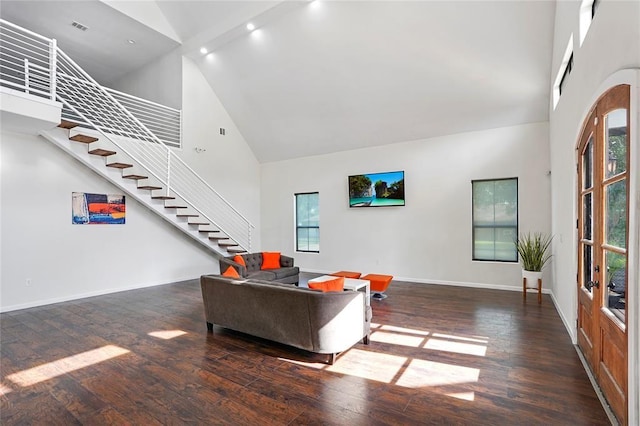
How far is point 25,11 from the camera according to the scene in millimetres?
6320

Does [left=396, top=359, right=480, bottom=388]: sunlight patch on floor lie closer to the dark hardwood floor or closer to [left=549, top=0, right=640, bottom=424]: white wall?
the dark hardwood floor

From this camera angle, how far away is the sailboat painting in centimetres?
617

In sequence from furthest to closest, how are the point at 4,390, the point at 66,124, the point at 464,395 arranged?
the point at 66,124 → the point at 4,390 → the point at 464,395

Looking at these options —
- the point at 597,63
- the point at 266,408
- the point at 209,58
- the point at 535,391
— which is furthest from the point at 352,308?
the point at 209,58

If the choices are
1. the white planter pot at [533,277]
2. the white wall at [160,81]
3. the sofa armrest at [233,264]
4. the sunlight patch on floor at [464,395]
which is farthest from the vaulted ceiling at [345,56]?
the sunlight patch on floor at [464,395]

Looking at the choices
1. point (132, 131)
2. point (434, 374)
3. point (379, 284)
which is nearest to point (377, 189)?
point (379, 284)

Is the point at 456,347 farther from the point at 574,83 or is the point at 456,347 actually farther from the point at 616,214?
the point at 574,83

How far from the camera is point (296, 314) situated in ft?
11.1

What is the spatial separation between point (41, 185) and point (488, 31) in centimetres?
798

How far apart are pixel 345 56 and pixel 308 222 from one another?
4.60 m

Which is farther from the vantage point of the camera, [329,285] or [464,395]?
[329,285]

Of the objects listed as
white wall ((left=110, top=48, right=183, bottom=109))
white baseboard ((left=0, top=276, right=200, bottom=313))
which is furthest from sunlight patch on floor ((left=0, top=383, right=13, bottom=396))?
white wall ((left=110, top=48, right=183, bottom=109))

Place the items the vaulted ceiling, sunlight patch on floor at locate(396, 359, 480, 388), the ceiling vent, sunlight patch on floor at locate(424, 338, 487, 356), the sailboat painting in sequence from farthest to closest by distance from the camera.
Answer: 1. the ceiling vent
2. the sailboat painting
3. the vaulted ceiling
4. sunlight patch on floor at locate(424, 338, 487, 356)
5. sunlight patch on floor at locate(396, 359, 480, 388)

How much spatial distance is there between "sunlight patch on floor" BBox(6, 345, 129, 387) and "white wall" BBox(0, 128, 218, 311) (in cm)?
314
